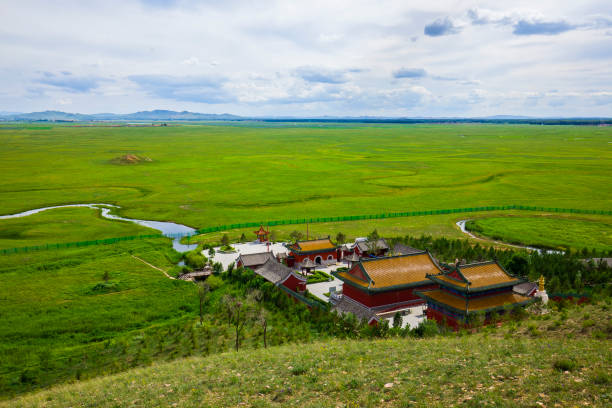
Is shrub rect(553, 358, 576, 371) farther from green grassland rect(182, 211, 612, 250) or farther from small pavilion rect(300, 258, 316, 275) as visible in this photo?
green grassland rect(182, 211, 612, 250)

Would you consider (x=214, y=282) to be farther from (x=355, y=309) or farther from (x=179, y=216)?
(x=179, y=216)

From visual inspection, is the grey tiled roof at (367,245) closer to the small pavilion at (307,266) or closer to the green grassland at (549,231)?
the small pavilion at (307,266)

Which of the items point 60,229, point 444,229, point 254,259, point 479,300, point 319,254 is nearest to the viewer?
point 479,300

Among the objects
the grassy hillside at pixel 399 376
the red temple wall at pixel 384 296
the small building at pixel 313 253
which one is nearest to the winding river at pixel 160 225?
the small building at pixel 313 253

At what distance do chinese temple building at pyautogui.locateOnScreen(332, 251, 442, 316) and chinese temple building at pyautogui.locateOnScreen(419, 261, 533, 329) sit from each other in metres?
3.82

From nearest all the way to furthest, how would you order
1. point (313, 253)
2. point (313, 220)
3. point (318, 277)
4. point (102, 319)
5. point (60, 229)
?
point (102, 319) → point (318, 277) → point (313, 253) → point (60, 229) → point (313, 220)

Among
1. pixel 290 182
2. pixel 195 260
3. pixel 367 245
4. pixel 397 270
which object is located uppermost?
pixel 290 182

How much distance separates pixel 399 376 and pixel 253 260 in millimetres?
32861

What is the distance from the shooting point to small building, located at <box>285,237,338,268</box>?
160ft

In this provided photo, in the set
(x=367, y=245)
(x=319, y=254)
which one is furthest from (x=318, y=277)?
(x=367, y=245)

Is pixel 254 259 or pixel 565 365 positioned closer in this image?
pixel 565 365

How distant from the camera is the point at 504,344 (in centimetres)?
1992

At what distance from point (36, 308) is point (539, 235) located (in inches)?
2575

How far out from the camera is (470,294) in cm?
3111
